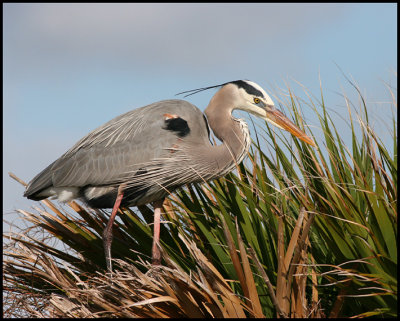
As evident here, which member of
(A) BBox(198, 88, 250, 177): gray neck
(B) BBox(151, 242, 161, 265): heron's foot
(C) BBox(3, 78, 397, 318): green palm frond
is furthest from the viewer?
(A) BBox(198, 88, 250, 177): gray neck

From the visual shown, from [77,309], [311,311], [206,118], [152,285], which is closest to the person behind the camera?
A: [311,311]

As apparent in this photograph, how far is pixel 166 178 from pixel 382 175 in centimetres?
171

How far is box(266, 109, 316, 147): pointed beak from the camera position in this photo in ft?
13.9

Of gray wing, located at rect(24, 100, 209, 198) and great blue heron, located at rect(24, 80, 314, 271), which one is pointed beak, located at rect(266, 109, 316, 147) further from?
gray wing, located at rect(24, 100, 209, 198)

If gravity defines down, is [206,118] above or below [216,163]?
above

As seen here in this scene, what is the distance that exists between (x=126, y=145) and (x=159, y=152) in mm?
309

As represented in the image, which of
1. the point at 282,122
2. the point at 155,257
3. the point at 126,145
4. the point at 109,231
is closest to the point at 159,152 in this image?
the point at 126,145

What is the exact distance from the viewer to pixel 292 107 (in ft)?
14.5

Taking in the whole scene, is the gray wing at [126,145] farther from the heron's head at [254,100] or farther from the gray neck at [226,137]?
the heron's head at [254,100]

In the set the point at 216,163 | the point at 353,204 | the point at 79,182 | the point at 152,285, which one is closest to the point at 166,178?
the point at 216,163

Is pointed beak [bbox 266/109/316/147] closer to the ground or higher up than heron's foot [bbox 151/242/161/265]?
higher up

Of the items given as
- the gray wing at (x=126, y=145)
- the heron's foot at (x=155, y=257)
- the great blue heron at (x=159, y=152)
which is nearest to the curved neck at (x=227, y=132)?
the great blue heron at (x=159, y=152)

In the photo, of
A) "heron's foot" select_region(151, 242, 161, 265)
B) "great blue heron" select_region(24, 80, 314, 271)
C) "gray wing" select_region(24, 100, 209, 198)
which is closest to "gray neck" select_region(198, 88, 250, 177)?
"great blue heron" select_region(24, 80, 314, 271)

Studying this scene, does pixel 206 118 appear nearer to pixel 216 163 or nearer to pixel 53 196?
pixel 216 163
